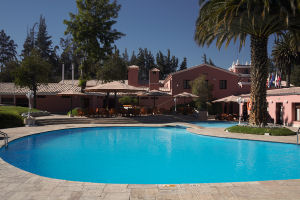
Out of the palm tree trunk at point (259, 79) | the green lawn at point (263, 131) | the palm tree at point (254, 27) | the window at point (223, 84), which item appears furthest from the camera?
the window at point (223, 84)

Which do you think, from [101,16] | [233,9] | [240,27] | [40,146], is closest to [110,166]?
[40,146]

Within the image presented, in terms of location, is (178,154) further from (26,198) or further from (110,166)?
(26,198)

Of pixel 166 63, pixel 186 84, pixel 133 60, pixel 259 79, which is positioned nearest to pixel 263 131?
pixel 259 79

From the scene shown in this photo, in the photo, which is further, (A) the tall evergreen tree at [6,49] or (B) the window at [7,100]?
(A) the tall evergreen tree at [6,49]

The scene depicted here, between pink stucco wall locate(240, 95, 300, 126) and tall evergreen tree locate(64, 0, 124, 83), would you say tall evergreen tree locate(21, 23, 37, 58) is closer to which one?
tall evergreen tree locate(64, 0, 124, 83)

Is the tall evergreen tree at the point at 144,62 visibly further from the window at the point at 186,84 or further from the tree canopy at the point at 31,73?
the tree canopy at the point at 31,73

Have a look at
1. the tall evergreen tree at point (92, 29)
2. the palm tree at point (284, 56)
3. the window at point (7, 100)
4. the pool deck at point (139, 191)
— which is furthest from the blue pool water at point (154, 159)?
the palm tree at point (284, 56)

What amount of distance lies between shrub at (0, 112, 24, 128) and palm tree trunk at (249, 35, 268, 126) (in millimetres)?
17751

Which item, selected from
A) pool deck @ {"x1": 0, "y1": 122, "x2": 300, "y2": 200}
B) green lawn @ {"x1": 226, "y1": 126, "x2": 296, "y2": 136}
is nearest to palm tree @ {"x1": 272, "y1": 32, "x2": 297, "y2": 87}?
green lawn @ {"x1": 226, "y1": 126, "x2": 296, "y2": 136}

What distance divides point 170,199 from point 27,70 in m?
28.3

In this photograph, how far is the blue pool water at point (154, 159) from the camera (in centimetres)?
741

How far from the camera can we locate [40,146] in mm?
11359

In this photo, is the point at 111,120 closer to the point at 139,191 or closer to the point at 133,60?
the point at 139,191

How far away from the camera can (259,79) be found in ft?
49.3
